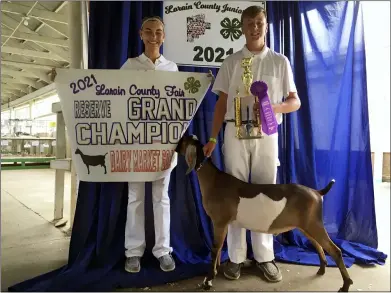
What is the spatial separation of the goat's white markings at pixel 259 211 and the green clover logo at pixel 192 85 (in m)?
0.65

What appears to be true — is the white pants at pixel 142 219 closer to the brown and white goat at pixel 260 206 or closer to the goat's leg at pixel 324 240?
the brown and white goat at pixel 260 206

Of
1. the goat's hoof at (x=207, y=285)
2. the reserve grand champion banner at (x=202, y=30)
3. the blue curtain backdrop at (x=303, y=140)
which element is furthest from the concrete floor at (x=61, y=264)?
the reserve grand champion banner at (x=202, y=30)

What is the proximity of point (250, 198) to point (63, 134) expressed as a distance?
2.02 m

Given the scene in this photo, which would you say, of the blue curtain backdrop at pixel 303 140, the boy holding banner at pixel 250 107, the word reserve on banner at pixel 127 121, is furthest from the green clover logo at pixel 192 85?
the blue curtain backdrop at pixel 303 140

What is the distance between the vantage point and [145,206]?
184cm

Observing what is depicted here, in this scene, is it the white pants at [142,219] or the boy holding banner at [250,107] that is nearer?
the boy holding banner at [250,107]

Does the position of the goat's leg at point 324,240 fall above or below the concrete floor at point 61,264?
above

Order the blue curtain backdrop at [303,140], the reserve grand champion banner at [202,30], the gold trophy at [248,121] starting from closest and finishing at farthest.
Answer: the gold trophy at [248,121] < the blue curtain backdrop at [303,140] < the reserve grand champion banner at [202,30]

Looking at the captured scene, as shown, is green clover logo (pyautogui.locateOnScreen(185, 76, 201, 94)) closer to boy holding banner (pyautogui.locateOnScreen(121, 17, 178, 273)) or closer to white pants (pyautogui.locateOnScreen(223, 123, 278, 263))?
boy holding banner (pyautogui.locateOnScreen(121, 17, 178, 273))

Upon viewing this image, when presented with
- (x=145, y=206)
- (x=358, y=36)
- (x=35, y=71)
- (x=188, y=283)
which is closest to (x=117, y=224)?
(x=145, y=206)

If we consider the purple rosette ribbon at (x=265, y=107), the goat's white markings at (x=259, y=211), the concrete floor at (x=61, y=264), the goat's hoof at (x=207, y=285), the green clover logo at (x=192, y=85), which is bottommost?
the concrete floor at (x=61, y=264)

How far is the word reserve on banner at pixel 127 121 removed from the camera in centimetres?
161

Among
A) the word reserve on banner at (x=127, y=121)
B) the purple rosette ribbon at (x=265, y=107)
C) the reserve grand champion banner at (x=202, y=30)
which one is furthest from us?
the reserve grand champion banner at (x=202, y=30)

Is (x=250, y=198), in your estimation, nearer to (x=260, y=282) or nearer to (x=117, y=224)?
(x=260, y=282)
